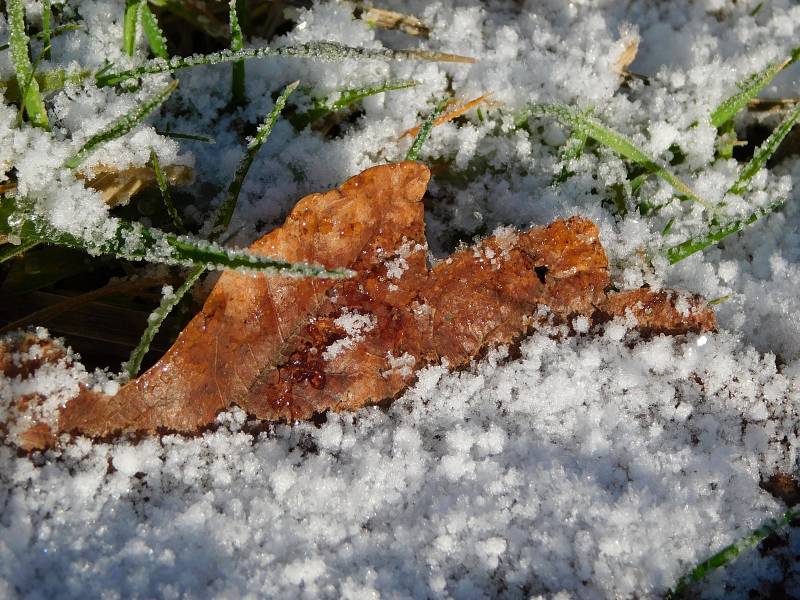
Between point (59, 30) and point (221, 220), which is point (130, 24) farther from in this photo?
point (221, 220)

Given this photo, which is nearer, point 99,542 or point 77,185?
point 99,542

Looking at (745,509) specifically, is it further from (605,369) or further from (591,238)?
(591,238)

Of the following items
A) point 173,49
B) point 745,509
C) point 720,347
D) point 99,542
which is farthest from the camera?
point 173,49

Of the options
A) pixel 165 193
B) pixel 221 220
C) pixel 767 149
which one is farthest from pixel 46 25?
pixel 767 149

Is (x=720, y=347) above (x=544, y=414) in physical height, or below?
above

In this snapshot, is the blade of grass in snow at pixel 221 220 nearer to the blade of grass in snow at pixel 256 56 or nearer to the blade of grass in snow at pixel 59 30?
the blade of grass in snow at pixel 256 56

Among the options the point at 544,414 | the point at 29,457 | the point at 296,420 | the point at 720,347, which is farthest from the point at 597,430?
the point at 29,457

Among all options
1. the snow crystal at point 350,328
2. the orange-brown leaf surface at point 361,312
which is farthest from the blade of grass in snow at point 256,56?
the snow crystal at point 350,328
